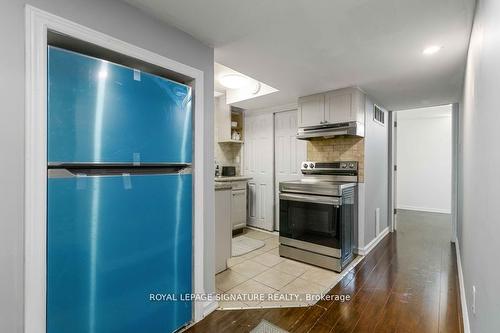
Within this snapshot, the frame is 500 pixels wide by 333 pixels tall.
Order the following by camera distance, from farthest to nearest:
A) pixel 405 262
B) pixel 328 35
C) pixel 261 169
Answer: pixel 261 169
pixel 405 262
pixel 328 35

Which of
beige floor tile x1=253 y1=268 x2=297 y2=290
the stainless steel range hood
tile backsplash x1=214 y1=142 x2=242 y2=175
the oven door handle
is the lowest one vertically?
beige floor tile x1=253 y1=268 x2=297 y2=290

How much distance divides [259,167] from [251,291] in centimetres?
259

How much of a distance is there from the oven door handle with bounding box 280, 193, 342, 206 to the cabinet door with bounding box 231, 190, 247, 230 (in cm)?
123

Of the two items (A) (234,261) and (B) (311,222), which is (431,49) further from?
(A) (234,261)

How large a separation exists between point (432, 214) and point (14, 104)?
7508 millimetres

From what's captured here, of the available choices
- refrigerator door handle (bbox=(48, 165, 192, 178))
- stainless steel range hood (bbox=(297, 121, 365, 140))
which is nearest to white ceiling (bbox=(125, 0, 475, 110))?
stainless steel range hood (bbox=(297, 121, 365, 140))

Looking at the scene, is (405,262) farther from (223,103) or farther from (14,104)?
(14,104)

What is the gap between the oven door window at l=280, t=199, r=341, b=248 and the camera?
283cm

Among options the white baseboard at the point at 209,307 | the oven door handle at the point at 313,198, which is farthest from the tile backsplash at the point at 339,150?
the white baseboard at the point at 209,307

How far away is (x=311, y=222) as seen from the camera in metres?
3.02

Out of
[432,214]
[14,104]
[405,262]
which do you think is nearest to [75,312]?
[14,104]

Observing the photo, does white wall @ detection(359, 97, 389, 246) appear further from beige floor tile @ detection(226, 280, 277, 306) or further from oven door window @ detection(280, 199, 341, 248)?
beige floor tile @ detection(226, 280, 277, 306)

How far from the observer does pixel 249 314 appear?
6.62ft

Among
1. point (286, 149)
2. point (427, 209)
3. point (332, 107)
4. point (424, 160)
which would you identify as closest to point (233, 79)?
point (332, 107)
